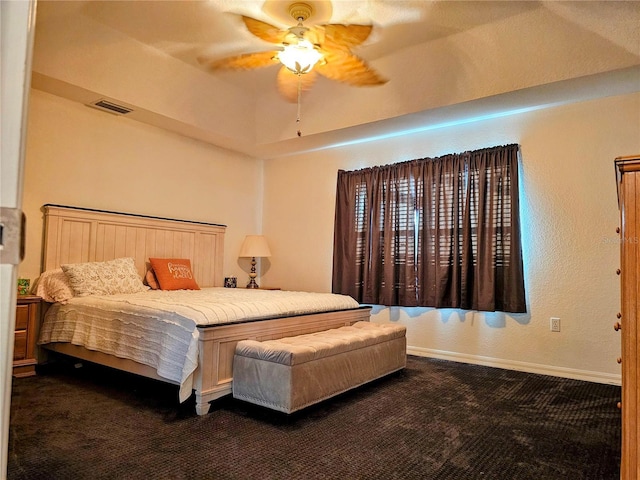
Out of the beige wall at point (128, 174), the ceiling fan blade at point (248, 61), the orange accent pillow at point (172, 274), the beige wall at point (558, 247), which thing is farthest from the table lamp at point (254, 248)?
the ceiling fan blade at point (248, 61)

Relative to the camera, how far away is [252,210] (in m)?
5.88

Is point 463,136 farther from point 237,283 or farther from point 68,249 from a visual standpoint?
point 68,249

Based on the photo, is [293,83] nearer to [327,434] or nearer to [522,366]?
[327,434]

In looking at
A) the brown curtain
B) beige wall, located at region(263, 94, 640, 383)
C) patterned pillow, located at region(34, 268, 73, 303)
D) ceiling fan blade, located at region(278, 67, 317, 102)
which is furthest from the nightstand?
beige wall, located at region(263, 94, 640, 383)

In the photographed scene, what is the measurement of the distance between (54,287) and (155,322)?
1.41 meters

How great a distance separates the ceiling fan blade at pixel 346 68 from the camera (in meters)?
3.21

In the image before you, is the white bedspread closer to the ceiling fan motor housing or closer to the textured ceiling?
the textured ceiling

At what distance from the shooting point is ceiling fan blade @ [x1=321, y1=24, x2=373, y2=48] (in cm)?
287

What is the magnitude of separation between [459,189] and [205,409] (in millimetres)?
3108

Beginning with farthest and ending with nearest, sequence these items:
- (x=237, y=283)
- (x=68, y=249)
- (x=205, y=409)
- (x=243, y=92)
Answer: (x=237, y=283), (x=243, y=92), (x=68, y=249), (x=205, y=409)

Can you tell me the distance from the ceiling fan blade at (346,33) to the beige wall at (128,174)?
2.53 metres

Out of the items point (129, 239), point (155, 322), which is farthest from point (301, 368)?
point (129, 239)

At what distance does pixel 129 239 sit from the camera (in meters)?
4.33

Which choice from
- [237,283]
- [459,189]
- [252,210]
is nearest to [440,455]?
[459,189]
